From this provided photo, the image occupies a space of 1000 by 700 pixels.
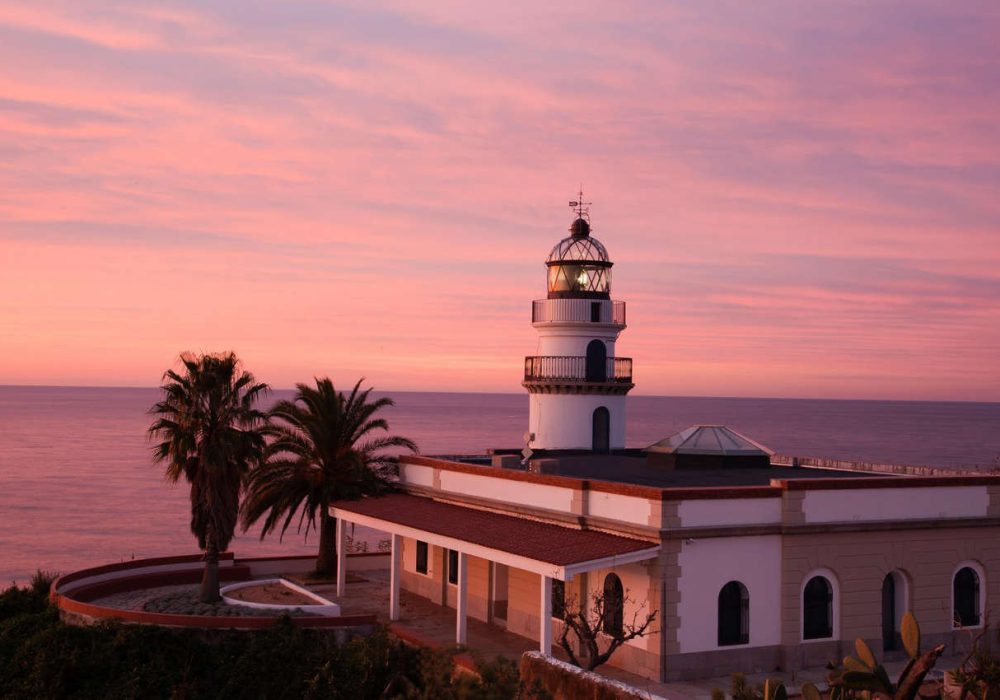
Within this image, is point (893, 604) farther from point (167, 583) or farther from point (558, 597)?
point (167, 583)

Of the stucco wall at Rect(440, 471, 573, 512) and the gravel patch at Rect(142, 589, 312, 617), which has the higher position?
the stucco wall at Rect(440, 471, 573, 512)

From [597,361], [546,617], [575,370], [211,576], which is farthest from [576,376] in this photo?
[546,617]

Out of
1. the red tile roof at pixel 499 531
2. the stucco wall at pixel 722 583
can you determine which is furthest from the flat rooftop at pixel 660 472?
the stucco wall at pixel 722 583

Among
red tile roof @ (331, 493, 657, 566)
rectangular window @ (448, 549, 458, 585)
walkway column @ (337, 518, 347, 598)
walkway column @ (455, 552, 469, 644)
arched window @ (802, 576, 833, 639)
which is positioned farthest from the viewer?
walkway column @ (337, 518, 347, 598)

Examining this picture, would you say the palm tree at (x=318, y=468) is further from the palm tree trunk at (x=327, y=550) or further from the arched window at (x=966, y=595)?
the arched window at (x=966, y=595)

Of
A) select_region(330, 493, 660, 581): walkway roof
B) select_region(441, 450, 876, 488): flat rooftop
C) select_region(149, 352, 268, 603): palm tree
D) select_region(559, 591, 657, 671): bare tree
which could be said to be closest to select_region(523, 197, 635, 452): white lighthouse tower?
select_region(441, 450, 876, 488): flat rooftop

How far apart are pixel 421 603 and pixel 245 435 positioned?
22.9ft

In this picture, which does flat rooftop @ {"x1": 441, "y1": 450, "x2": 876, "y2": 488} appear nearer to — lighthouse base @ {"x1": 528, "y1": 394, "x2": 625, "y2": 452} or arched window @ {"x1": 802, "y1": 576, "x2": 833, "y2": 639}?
lighthouse base @ {"x1": 528, "y1": 394, "x2": 625, "y2": 452}

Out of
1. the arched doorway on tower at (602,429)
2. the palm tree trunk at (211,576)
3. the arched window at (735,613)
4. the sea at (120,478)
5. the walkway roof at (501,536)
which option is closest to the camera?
the walkway roof at (501,536)

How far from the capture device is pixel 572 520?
24.5 metres

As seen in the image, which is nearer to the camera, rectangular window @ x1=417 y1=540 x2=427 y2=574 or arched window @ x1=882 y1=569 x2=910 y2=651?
arched window @ x1=882 y1=569 x2=910 y2=651

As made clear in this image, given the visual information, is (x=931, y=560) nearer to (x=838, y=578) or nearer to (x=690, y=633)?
(x=838, y=578)

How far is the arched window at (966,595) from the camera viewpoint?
2452 cm

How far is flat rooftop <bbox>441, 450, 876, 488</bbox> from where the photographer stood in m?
26.3
